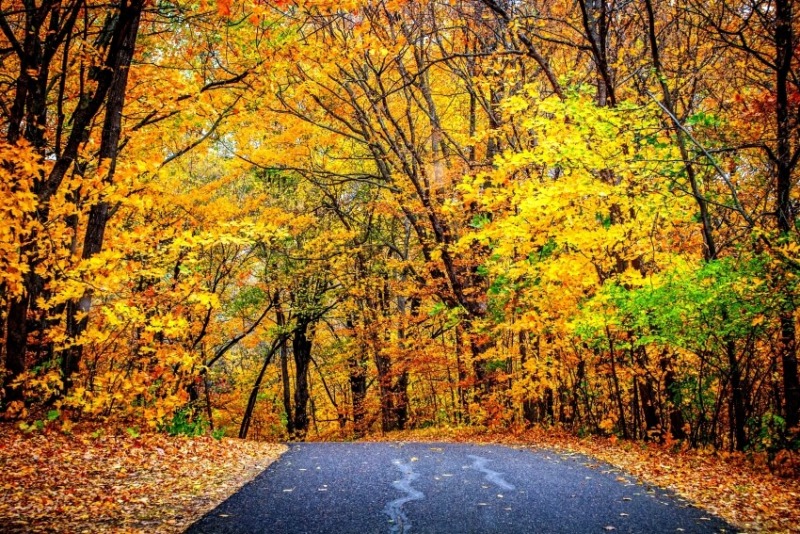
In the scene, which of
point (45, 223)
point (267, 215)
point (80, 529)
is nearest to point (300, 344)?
point (267, 215)

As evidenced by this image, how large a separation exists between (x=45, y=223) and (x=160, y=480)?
3.19 metres

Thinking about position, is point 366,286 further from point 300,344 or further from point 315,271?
point 300,344

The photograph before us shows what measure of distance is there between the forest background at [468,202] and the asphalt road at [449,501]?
2.72m

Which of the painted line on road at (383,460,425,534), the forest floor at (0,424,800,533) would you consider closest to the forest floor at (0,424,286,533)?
the forest floor at (0,424,800,533)

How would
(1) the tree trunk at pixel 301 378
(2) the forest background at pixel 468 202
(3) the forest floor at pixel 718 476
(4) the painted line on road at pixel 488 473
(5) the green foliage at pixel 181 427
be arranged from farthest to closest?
(1) the tree trunk at pixel 301 378 → (5) the green foliage at pixel 181 427 → (2) the forest background at pixel 468 202 → (4) the painted line on road at pixel 488 473 → (3) the forest floor at pixel 718 476

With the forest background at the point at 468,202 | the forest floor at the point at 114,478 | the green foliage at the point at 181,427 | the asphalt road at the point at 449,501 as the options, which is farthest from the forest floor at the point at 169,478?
the forest background at the point at 468,202

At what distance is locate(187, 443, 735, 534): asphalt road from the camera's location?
195 inches

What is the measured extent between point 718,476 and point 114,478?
719cm

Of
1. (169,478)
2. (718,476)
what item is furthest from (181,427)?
(718,476)

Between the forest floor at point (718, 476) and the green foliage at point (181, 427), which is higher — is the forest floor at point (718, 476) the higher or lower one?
the lower one

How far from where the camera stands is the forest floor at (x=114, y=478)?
16.9ft

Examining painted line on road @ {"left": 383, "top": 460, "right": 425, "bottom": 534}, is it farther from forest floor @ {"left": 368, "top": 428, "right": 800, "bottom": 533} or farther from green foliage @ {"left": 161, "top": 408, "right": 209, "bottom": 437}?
green foliage @ {"left": 161, "top": 408, "right": 209, "bottom": 437}

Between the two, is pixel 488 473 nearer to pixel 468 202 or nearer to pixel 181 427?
pixel 181 427

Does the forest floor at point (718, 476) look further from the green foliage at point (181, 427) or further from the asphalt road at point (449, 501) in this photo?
the green foliage at point (181, 427)
